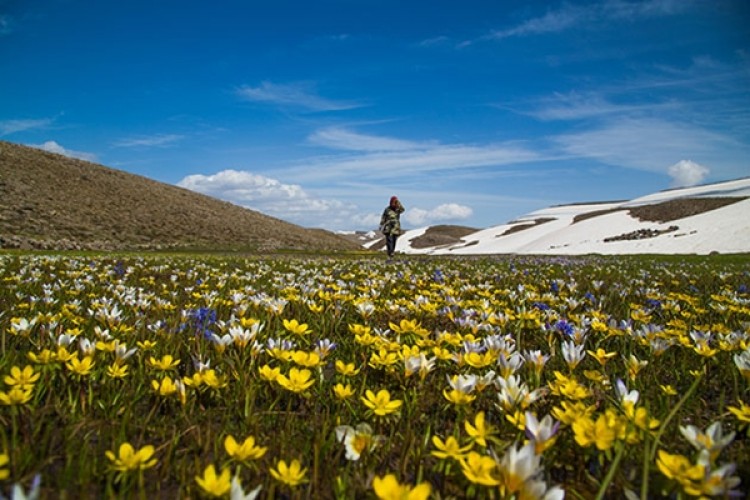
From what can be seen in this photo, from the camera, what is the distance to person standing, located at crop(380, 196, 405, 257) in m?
21.0

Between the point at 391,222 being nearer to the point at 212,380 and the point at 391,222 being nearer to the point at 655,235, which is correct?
the point at 212,380

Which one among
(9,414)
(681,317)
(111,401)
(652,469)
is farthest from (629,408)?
(681,317)

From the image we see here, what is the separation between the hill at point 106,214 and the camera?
3123 centimetres

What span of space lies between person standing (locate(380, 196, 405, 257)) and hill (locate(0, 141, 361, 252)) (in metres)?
15.1

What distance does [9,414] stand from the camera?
2176 millimetres

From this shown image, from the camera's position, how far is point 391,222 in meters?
21.1

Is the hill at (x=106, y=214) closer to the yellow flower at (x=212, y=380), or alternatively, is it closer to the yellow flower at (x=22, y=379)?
the yellow flower at (x=22, y=379)

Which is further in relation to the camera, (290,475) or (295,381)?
(295,381)

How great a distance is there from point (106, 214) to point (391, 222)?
101ft

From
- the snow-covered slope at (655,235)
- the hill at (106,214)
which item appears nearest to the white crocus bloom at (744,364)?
Answer: the hill at (106,214)

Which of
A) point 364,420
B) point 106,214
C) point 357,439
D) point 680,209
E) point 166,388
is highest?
point 680,209

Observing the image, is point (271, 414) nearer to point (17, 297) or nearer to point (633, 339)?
point (633, 339)

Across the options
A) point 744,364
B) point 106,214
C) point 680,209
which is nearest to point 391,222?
point 744,364

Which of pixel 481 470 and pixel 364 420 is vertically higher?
pixel 481 470
